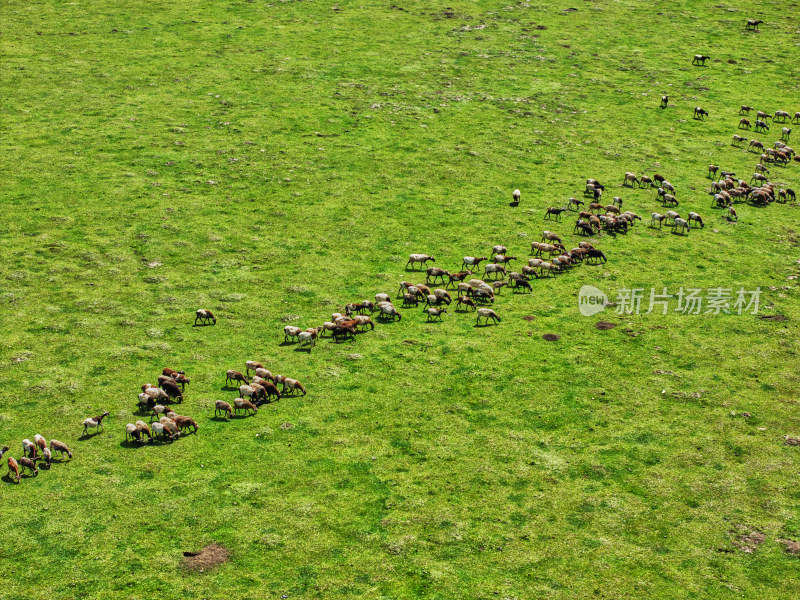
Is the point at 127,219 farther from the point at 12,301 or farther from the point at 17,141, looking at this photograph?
the point at 17,141

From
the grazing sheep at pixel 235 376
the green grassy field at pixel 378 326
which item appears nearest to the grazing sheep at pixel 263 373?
the grazing sheep at pixel 235 376

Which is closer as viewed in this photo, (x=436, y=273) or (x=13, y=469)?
(x=13, y=469)

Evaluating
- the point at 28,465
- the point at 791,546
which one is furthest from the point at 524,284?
the point at 28,465

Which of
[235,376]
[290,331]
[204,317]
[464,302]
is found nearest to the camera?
[235,376]

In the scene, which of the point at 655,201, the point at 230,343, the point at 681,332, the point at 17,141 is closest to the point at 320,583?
the point at 230,343

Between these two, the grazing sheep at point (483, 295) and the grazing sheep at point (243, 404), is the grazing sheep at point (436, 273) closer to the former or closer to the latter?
the grazing sheep at point (483, 295)

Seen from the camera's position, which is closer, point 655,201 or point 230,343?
point 230,343

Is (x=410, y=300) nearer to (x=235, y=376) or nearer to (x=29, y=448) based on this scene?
(x=235, y=376)
